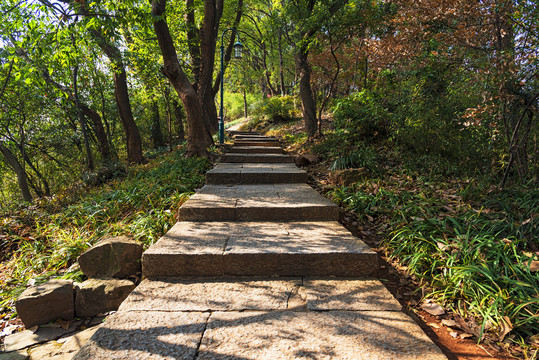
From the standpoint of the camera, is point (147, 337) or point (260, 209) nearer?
point (147, 337)

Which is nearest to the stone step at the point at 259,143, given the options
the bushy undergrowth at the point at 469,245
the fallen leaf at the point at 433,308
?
the bushy undergrowth at the point at 469,245

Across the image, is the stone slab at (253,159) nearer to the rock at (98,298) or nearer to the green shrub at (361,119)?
the green shrub at (361,119)

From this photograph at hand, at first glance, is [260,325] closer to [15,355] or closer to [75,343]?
[75,343]

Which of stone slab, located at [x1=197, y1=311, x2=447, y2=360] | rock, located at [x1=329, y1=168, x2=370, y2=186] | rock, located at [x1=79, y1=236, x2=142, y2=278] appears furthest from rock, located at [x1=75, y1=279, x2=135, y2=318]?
rock, located at [x1=329, y1=168, x2=370, y2=186]

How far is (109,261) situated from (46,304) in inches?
21.0

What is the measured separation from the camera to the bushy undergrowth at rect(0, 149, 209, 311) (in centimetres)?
291

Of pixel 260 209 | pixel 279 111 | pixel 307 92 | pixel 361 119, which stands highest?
pixel 307 92

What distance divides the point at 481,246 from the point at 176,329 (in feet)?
8.15

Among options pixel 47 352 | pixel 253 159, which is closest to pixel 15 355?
pixel 47 352

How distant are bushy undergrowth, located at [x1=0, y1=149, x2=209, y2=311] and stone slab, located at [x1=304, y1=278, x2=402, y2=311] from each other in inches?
74.9

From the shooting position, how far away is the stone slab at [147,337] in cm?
135

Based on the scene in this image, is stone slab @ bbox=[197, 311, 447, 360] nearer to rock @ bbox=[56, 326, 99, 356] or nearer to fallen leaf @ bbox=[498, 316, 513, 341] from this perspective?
fallen leaf @ bbox=[498, 316, 513, 341]

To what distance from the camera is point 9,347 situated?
1.87 metres

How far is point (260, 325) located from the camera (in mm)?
1564
